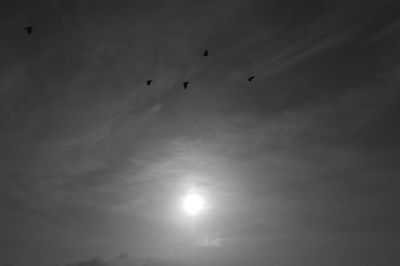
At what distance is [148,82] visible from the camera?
91.9 meters

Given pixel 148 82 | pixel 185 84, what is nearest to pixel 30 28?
pixel 148 82

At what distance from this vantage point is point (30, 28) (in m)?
86.1

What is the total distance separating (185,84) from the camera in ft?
287

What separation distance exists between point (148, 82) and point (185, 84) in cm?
1019

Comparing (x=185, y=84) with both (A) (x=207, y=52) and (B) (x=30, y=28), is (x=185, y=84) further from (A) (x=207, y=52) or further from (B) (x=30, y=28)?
(B) (x=30, y=28)

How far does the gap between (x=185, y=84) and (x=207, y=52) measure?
8.78m

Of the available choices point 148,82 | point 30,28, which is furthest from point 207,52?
point 30,28

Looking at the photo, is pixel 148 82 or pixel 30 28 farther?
pixel 148 82

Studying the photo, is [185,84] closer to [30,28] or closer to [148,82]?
[148,82]

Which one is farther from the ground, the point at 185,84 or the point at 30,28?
the point at 30,28

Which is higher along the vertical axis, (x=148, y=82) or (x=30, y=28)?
(x=30, y=28)

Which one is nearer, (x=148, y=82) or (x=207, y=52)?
(x=207, y=52)

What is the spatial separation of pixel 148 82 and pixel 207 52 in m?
16.7

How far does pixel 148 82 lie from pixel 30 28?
94.6 ft
